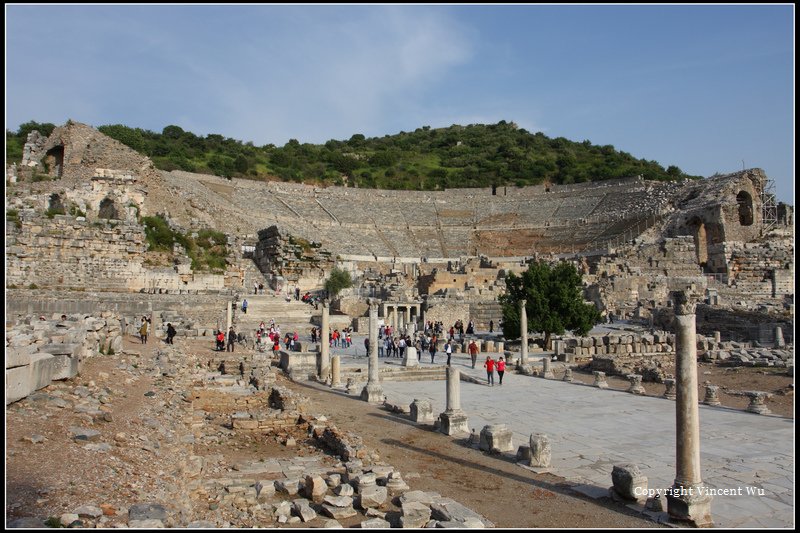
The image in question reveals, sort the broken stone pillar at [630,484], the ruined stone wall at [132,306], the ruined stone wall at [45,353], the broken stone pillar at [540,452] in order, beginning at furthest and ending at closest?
the ruined stone wall at [132,306] → the broken stone pillar at [540,452] → the ruined stone wall at [45,353] → the broken stone pillar at [630,484]

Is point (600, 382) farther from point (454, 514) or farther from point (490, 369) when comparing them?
point (454, 514)

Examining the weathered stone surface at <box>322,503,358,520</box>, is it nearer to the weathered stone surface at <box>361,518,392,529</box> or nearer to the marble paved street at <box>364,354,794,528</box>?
the weathered stone surface at <box>361,518,392,529</box>

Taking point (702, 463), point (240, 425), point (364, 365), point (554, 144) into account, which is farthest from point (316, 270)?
point (554, 144)

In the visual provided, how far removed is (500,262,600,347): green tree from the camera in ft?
86.0

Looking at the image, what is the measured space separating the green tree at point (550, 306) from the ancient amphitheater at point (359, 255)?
3.58 feet

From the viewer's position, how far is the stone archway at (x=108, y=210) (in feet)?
124

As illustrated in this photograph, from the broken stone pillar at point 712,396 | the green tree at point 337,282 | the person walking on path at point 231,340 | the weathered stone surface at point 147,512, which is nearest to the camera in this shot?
the weathered stone surface at point 147,512

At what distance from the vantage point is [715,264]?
46.5 meters

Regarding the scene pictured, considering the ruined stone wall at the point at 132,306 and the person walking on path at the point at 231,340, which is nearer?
the person walking on path at the point at 231,340

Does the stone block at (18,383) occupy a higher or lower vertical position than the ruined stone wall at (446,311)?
higher

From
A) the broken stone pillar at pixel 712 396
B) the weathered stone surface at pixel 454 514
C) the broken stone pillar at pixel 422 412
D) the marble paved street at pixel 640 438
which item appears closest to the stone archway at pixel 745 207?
the marble paved street at pixel 640 438

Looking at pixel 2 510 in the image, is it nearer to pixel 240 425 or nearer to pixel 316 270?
pixel 240 425

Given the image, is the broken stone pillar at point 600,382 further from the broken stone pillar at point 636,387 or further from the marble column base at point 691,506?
the marble column base at point 691,506

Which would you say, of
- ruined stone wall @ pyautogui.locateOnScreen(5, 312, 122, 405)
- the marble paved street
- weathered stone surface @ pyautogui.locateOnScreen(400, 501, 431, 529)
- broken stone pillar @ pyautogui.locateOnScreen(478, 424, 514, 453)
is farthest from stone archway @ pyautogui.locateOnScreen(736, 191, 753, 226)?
weathered stone surface @ pyautogui.locateOnScreen(400, 501, 431, 529)
